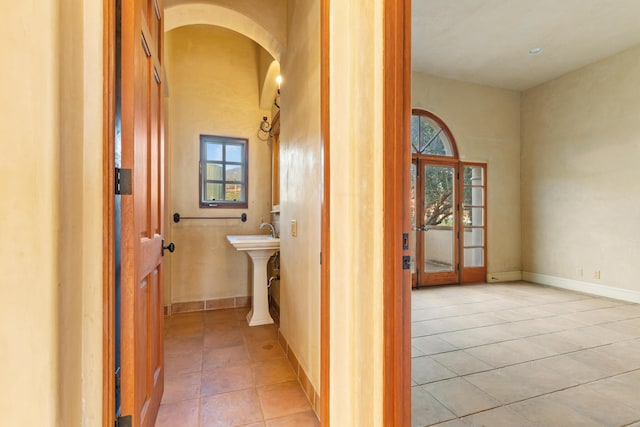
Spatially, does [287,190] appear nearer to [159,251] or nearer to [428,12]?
[159,251]

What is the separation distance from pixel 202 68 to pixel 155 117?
2.20 metres

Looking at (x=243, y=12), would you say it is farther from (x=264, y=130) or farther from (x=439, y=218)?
(x=439, y=218)

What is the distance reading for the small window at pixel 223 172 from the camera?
342cm

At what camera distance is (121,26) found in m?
1.08

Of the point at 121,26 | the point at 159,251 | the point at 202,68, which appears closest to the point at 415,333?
the point at 159,251

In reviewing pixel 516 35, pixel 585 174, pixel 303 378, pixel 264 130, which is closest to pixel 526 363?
pixel 303 378

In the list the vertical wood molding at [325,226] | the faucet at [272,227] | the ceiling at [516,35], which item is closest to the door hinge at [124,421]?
the vertical wood molding at [325,226]

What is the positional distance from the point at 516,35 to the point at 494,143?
1.92 metres

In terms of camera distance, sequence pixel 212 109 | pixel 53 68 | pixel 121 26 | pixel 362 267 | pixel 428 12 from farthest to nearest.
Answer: pixel 212 109 → pixel 428 12 → pixel 362 267 → pixel 121 26 → pixel 53 68

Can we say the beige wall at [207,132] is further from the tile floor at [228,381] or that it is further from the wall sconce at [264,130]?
the tile floor at [228,381]

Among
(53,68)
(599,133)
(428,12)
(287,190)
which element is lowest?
(287,190)

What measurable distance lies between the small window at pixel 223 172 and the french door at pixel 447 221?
9.05ft

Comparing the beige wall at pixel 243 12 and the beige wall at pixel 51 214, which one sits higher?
the beige wall at pixel 243 12

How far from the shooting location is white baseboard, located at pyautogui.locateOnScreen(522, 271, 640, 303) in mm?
3827
